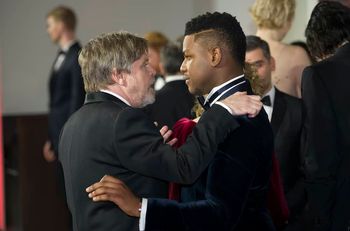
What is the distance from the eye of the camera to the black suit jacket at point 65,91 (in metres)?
5.56

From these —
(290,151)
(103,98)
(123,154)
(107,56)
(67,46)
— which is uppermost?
(107,56)

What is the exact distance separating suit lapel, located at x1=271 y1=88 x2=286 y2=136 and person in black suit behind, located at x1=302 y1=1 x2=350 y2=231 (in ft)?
1.11

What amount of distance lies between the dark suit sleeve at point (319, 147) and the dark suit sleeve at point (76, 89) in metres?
2.70

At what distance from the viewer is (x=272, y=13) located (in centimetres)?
400

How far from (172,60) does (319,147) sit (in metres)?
1.40

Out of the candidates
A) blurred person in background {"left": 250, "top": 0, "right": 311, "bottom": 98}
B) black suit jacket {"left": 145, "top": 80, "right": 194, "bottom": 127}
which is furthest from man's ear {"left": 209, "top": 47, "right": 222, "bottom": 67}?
blurred person in background {"left": 250, "top": 0, "right": 311, "bottom": 98}

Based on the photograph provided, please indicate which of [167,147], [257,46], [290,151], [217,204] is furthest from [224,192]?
[257,46]

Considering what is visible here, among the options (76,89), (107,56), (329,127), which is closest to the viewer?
(107,56)

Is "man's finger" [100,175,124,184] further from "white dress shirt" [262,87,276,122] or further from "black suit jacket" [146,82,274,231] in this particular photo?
"white dress shirt" [262,87,276,122]

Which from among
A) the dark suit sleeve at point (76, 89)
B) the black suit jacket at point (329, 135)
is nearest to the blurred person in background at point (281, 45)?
the black suit jacket at point (329, 135)

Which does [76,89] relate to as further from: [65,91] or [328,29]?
[328,29]

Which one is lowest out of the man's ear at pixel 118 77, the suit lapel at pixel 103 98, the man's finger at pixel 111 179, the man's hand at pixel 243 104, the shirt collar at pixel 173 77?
the shirt collar at pixel 173 77

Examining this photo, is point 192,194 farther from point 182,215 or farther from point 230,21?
point 230,21

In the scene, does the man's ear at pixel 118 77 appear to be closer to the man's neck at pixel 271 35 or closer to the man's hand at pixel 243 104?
the man's hand at pixel 243 104
